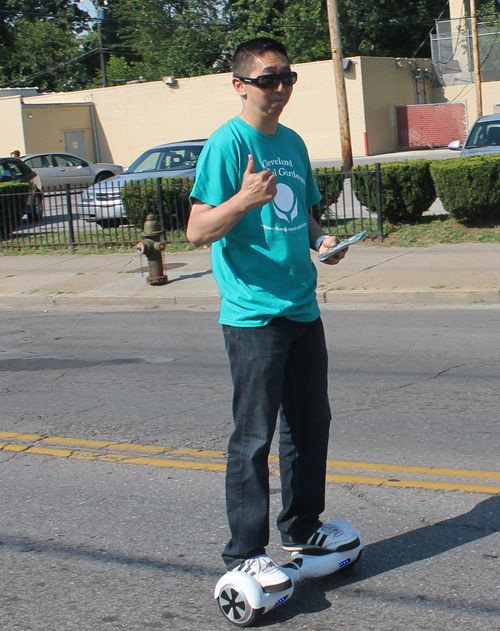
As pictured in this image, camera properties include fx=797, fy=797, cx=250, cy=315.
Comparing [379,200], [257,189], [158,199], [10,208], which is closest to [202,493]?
[257,189]

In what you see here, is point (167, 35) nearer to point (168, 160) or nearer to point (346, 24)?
point (346, 24)

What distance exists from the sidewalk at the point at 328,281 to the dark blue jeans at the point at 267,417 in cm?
679

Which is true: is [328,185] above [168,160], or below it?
below

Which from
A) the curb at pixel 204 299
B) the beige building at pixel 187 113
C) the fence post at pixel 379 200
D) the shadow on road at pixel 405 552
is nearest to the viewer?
the shadow on road at pixel 405 552

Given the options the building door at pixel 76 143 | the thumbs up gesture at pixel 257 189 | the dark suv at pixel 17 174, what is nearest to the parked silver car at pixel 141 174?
the dark suv at pixel 17 174

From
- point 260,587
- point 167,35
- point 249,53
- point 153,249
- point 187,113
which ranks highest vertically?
point 167,35

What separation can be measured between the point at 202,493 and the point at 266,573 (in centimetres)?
142

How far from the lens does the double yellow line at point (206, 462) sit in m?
4.31

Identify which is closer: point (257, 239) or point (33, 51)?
point (257, 239)

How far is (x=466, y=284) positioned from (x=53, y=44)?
56.8 metres

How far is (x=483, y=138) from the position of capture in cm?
1553

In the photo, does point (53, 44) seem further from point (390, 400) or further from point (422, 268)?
point (390, 400)

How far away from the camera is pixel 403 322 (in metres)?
8.74

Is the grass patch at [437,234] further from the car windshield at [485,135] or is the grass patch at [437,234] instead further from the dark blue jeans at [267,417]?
the dark blue jeans at [267,417]
